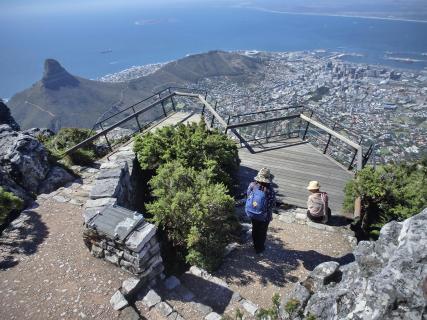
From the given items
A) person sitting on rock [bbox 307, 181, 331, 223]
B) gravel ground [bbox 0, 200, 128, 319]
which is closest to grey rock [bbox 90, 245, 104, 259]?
gravel ground [bbox 0, 200, 128, 319]

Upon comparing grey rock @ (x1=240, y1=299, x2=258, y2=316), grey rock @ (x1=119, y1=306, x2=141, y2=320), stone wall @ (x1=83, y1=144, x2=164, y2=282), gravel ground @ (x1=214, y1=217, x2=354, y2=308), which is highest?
stone wall @ (x1=83, y1=144, x2=164, y2=282)

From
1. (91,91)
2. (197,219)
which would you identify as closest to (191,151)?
(197,219)

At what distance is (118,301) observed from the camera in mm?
5516

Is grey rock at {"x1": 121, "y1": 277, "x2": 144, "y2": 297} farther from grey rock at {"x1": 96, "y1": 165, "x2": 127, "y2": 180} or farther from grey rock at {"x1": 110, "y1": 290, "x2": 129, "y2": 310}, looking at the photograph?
grey rock at {"x1": 96, "y1": 165, "x2": 127, "y2": 180}

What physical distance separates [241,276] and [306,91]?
5578 centimetres

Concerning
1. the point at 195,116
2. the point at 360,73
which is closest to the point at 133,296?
the point at 195,116

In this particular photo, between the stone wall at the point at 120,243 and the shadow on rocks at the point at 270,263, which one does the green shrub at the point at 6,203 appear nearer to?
the stone wall at the point at 120,243

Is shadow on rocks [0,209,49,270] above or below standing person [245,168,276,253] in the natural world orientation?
below

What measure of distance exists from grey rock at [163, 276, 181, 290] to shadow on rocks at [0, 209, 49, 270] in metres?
2.73

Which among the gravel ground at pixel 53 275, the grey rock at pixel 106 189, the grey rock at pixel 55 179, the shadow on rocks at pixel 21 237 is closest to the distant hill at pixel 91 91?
the grey rock at pixel 55 179

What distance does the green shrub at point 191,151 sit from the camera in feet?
29.0

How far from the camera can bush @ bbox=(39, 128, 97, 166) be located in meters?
10.7

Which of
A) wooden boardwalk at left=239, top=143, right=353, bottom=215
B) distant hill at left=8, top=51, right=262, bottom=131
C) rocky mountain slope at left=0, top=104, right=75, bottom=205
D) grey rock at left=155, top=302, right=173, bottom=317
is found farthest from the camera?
distant hill at left=8, top=51, right=262, bottom=131

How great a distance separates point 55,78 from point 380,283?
4235 inches
